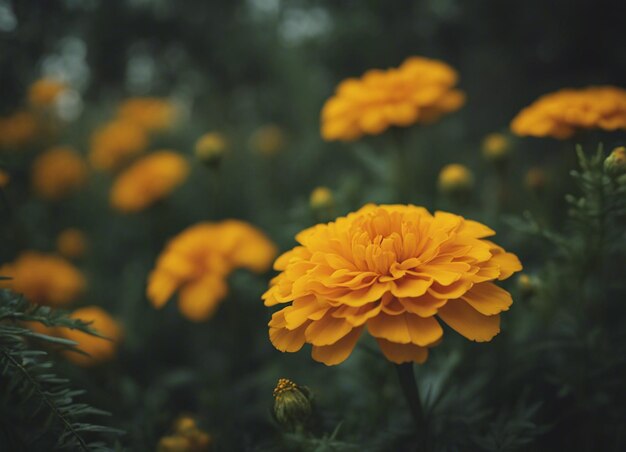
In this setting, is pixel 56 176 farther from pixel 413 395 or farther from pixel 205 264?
pixel 413 395

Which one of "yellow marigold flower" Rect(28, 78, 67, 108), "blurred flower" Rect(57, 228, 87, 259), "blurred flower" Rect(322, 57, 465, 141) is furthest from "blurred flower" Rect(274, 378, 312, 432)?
"yellow marigold flower" Rect(28, 78, 67, 108)

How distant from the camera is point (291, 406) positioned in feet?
2.41

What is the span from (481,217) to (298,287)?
2.73 feet

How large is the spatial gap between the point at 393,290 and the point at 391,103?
0.68 m

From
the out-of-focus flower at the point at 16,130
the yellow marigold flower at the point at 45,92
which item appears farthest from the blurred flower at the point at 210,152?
the yellow marigold flower at the point at 45,92

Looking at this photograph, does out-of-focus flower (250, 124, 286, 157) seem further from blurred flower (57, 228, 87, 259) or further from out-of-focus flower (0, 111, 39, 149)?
out-of-focus flower (0, 111, 39, 149)

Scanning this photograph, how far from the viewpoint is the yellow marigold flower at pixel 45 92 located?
7.51ft

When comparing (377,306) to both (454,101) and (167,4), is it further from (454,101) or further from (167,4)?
(167,4)

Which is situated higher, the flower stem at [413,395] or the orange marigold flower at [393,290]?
the orange marigold flower at [393,290]

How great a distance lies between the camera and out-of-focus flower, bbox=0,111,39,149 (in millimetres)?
1995

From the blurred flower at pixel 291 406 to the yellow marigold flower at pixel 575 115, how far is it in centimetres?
69

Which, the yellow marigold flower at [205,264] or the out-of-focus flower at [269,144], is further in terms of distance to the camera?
the out-of-focus flower at [269,144]

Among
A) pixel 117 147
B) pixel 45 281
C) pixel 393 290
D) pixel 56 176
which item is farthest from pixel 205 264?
pixel 117 147

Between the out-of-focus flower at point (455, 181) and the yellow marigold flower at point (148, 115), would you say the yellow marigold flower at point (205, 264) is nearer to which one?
the out-of-focus flower at point (455, 181)
